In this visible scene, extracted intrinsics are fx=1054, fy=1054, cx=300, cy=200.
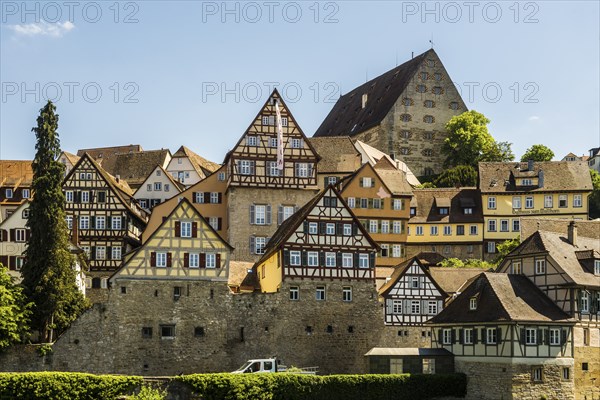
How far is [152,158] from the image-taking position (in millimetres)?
98938

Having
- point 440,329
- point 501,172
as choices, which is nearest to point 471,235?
point 501,172

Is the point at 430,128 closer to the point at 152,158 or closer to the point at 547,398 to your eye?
the point at 152,158

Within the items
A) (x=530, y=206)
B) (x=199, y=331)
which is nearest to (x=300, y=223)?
(x=199, y=331)

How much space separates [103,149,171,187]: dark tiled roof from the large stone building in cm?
2246

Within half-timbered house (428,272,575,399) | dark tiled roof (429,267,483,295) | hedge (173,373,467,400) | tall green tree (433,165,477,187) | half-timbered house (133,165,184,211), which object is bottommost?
hedge (173,373,467,400)

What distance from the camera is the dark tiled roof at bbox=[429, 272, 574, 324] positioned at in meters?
56.2

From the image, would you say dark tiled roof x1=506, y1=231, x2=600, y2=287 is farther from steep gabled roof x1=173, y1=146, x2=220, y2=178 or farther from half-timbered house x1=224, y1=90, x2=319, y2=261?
steep gabled roof x1=173, y1=146, x2=220, y2=178

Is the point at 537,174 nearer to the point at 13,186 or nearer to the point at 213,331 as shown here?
the point at 213,331

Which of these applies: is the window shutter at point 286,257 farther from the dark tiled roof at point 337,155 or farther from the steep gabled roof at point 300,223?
the dark tiled roof at point 337,155

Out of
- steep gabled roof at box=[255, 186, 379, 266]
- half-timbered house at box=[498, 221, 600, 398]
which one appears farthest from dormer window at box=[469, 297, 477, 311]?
steep gabled roof at box=[255, 186, 379, 266]

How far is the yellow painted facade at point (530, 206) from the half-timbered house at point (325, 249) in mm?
24691

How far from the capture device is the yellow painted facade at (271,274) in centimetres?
6175

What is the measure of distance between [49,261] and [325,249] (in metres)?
15.8

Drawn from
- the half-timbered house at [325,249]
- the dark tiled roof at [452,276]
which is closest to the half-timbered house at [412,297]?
the half-timbered house at [325,249]
